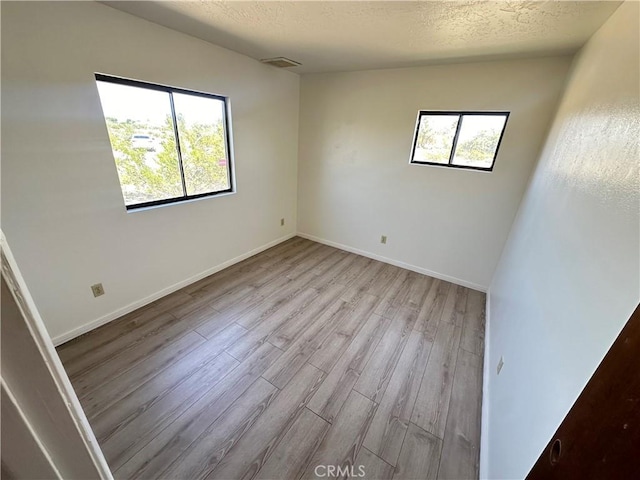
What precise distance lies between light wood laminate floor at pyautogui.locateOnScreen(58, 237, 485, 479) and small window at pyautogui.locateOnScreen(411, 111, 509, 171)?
1.55m

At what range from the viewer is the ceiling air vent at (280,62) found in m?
2.82

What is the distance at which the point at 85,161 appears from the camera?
74.4 inches

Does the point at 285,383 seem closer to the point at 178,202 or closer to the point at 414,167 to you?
the point at 178,202

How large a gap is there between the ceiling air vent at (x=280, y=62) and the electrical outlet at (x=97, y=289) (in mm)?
2750

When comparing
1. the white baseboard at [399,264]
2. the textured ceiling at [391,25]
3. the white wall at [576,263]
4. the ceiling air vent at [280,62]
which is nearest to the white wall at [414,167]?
the white baseboard at [399,264]

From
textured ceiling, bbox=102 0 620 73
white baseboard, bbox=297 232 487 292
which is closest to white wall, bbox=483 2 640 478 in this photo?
textured ceiling, bbox=102 0 620 73

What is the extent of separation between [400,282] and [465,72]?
7.62 ft

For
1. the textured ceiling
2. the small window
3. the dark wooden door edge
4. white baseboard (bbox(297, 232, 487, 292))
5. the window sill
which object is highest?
the textured ceiling

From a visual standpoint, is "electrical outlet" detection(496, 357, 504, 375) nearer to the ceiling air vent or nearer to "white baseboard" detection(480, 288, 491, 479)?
"white baseboard" detection(480, 288, 491, 479)

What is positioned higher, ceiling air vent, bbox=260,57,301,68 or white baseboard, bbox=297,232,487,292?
ceiling air vent, bbox=260,57,301,68

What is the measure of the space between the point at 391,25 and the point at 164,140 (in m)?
2.09

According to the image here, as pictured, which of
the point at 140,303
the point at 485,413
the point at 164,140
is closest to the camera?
the point at 485,413

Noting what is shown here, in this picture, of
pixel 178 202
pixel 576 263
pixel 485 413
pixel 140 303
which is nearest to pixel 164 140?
pixel 178 202

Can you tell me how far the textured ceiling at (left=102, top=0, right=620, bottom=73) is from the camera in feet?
4.99
